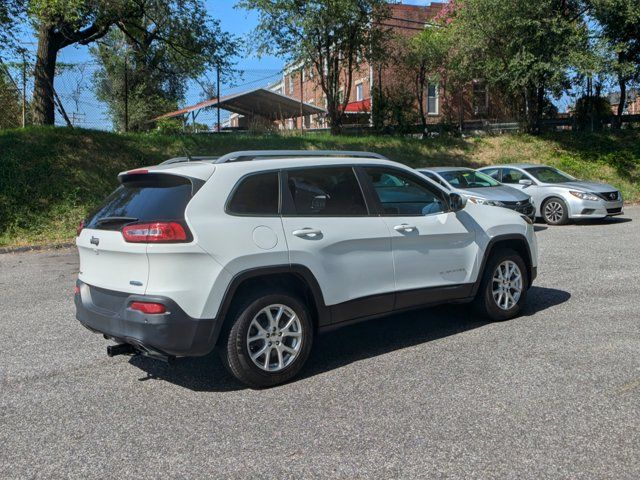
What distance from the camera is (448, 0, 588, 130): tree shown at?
66.5 feet

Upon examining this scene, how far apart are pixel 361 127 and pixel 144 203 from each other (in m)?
20.7

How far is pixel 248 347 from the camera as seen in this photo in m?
4.27

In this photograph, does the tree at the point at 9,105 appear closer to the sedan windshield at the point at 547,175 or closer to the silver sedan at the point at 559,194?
the silver sedan at the point at 559,194

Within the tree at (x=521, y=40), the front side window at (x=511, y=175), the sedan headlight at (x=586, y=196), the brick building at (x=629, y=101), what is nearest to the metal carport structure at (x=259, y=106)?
the tree at (x=521, y=40)

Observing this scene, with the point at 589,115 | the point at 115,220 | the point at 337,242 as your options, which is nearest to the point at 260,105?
the point at 589,115

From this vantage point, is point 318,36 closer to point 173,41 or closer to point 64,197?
point 173,41

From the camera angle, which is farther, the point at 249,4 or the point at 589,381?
the point at 249,4

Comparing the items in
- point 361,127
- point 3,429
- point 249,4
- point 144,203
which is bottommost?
point 3,429

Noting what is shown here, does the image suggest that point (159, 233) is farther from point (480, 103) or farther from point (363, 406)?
point (480, 103)

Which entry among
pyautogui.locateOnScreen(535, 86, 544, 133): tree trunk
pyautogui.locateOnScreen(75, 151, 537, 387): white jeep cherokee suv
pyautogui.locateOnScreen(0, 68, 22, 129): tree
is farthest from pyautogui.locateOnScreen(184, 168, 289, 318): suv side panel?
pyautogui.locateOnScreen(535, 86, 544, 133): tree trunk

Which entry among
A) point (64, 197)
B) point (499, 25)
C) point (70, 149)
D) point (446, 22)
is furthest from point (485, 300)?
point (446, 22)

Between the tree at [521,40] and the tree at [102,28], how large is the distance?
31.0 feet

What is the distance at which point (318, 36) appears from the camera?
21391 mm

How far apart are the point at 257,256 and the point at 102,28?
1499 centimetres
